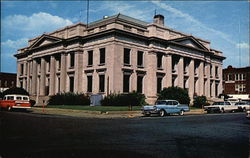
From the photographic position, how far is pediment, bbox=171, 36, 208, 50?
48250mm

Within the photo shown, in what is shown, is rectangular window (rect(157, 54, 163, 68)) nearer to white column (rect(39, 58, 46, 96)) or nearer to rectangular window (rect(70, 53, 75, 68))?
rectangular window (rect(70, 53, 75, 68))

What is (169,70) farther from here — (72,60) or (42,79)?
(42,79)

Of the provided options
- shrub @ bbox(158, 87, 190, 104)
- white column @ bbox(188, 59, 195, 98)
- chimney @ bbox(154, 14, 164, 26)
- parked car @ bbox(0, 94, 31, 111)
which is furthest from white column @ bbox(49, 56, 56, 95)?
white column @ bbox(188, 59, 195, 98)

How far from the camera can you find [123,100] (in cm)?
3669

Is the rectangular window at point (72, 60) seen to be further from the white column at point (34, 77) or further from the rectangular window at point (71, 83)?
the white column at point (34, 77)

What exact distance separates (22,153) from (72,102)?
32.7 meters

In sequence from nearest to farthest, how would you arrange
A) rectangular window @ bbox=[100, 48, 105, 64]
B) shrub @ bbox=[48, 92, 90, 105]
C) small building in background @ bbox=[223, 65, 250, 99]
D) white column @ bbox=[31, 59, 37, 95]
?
shrub @ bbox=[48, 92, 90, 105], rectangular window @ bbox=[100, 48, 105, 64], white column @ bbox=[31, 59, 37, 95], small building in background @ bbox=[223, 65, 250, 99]

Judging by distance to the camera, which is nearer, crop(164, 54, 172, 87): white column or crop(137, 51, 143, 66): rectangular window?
crop(137, 51, 143, 66): rectangular window

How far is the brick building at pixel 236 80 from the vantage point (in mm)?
71206

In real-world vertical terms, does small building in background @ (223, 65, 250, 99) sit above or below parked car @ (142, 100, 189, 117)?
above

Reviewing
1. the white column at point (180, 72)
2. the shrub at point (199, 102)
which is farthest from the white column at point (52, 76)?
the shrub at point (199, 102)

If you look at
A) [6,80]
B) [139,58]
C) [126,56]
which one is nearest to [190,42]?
[139,58]

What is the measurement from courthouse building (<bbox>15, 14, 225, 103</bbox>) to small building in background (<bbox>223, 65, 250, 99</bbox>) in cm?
1987

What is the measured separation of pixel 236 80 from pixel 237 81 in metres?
0.53
